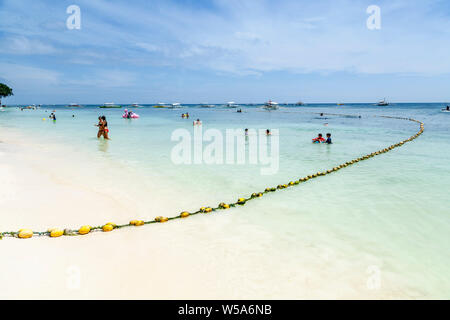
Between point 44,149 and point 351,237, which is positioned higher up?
point 44,149

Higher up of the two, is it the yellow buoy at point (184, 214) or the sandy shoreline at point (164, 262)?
the yellow buoy at point (184, 214)

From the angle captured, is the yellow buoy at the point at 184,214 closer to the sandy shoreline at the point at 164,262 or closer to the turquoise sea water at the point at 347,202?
the sandy shoreline at the point at 164,262

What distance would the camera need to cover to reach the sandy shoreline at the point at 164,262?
3977 millimetres

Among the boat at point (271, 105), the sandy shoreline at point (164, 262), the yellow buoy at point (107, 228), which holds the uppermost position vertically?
the boat at point (271, 105)

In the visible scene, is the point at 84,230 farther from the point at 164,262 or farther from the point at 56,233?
the point at 164,262

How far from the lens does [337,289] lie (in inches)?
161

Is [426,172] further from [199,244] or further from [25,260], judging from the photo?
[25,260]

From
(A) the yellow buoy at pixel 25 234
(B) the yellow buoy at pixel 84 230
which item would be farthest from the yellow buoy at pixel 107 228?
(A) the yellow buoy at pixel 25 234

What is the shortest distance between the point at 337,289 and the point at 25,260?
5078mm

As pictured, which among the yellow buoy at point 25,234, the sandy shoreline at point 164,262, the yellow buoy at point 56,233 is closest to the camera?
the sandy shoreline at point 164,262

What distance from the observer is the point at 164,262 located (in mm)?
4691

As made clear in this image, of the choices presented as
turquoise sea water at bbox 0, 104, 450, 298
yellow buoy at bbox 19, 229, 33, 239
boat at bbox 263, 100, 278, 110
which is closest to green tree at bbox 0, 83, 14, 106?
boat at bbox 263, 100, 278, 110
